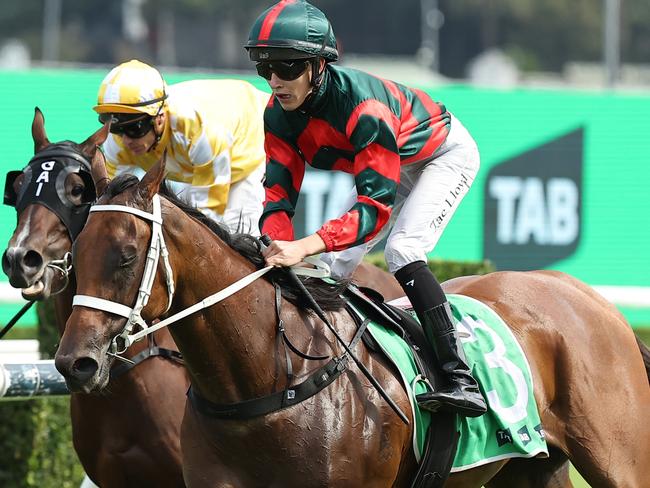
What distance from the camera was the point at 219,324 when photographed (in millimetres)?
3289

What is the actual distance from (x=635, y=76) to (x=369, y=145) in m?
14.4

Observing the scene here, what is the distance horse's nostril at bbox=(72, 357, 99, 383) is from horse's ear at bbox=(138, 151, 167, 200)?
19.0 inches

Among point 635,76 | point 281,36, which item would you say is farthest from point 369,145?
point 635,76

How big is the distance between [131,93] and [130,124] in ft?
0.45

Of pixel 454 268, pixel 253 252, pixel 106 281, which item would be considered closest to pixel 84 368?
pixel 106 281

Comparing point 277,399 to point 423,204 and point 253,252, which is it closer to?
point 253,252

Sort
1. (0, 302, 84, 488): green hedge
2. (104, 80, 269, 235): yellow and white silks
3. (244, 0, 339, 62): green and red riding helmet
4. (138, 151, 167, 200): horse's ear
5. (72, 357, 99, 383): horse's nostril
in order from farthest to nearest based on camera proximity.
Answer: (0, 302, 84, 488): green hedge → (104, 80, 269, 235): yellow and white silks → (244, 0, 339, 62): green and red riding helmet → (138, 151, 167, 200): horse's ear → (72, 357, 99, 383): horse's nostril

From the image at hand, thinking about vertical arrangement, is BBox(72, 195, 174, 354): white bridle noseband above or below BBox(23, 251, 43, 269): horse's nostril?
above

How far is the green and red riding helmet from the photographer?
348cm

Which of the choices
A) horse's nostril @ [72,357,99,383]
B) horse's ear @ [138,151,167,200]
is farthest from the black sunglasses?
horse's nostril @ [72,357,99,383]

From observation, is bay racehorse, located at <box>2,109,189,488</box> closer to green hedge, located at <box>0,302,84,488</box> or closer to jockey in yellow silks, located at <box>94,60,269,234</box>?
jockey in yellow silks, located at <box>94,60,269,234</box>

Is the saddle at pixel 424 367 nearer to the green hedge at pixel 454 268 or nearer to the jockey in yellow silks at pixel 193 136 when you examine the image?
the jockey in yellow silks at pixel 193 136

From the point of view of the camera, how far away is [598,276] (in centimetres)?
1146

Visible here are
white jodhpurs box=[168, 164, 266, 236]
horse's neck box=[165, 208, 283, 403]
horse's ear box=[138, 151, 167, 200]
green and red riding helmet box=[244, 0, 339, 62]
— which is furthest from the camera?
white jodhpurs box=[168, 164, 266, 236]
